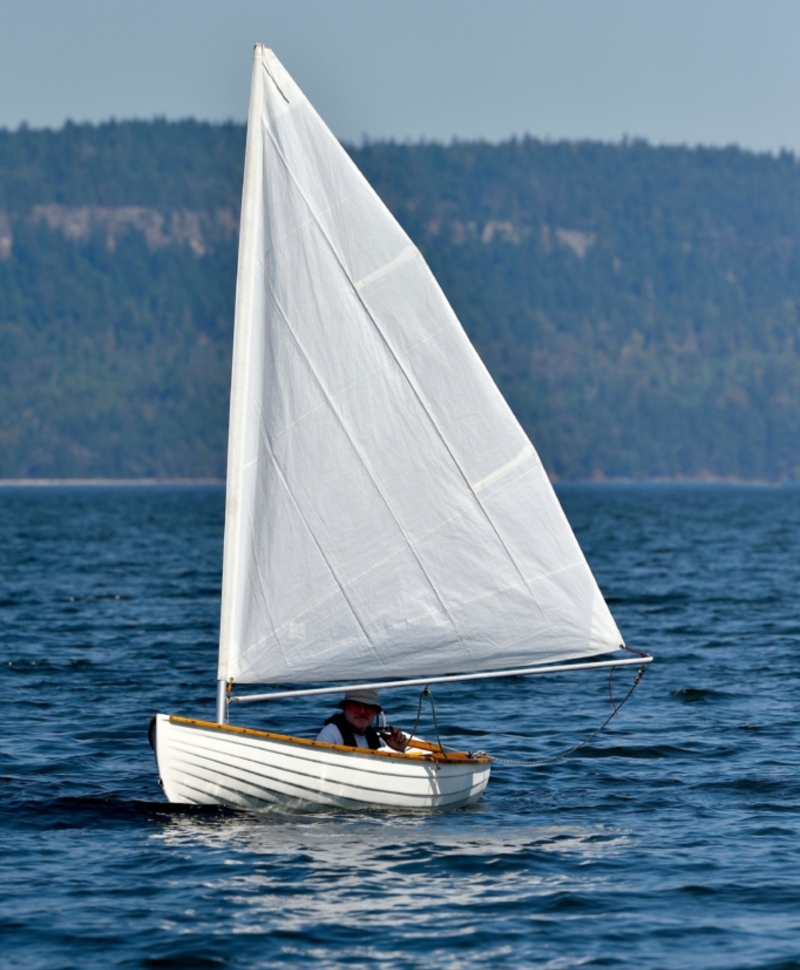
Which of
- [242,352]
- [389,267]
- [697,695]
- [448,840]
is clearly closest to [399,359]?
[389,267]

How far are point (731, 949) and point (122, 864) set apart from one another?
636 centimetres

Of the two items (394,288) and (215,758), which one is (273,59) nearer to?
(394,288)

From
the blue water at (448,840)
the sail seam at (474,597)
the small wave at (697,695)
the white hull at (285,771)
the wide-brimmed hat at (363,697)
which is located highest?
the sail seam at (474,597)

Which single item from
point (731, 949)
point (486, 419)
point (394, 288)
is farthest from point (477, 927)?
point (394, 288)

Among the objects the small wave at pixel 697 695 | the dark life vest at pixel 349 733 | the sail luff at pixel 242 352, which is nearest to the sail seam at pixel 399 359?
the sail luff at pixel 242 352

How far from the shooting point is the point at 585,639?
1823cm

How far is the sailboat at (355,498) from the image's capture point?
17641 mm

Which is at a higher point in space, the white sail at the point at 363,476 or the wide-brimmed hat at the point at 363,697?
the white sail at the point at 363,476

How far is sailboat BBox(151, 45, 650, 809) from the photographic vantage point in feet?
57.9

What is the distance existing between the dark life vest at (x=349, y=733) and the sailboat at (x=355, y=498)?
1.47 ft

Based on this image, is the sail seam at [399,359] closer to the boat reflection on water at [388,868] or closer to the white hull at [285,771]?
the white hull at [285,771]

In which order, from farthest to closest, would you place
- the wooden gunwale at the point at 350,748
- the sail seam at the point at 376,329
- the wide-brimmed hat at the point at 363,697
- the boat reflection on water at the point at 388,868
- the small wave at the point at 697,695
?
the small wave at the point at 697,695, the wide-brimmed hat at the point at 363,697, the sail seam at the point at 376,329, the wooden gunwale at the point at 350,748, the boat reflection on water at the point at 388,868

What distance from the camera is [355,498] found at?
18.2m

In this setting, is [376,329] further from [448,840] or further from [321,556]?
[448,840]
